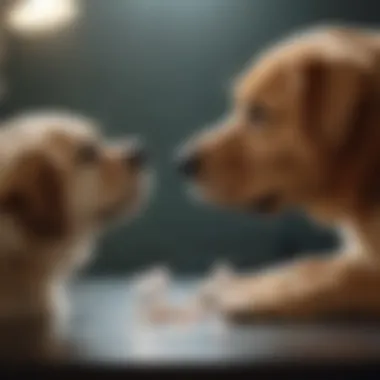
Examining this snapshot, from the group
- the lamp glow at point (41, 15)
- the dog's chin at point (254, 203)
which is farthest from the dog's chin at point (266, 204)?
the lamp glow at point (41, 15)

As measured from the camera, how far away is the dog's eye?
114 cm

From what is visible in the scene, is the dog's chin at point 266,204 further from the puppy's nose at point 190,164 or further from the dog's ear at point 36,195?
the dog's ear at point 36,195

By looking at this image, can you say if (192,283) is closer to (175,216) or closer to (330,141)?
(175,216)

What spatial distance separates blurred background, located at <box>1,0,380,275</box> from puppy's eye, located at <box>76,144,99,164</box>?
0.83 feet

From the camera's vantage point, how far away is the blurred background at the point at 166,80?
1396 millimetres

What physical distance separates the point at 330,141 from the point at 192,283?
0.32 meters

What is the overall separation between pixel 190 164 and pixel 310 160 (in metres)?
0.14

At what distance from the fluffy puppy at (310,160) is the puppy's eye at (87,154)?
10 cm

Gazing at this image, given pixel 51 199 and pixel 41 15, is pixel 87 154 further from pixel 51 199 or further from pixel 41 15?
pixel 41 15

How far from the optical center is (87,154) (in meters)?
1.14

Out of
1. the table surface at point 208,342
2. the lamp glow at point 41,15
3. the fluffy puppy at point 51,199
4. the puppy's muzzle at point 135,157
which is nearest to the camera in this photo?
the table surface at point 208,342

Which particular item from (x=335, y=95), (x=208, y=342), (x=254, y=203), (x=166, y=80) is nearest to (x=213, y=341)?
(x=208, y=342)

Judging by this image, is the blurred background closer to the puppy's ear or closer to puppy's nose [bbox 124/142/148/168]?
puppy's nose [bbox 124/142/148/168]

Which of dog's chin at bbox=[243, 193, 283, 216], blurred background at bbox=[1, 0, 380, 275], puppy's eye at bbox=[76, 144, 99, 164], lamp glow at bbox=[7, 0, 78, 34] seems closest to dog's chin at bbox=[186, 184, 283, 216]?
dog's chin at bbox=[243, 193, 283, 216]
